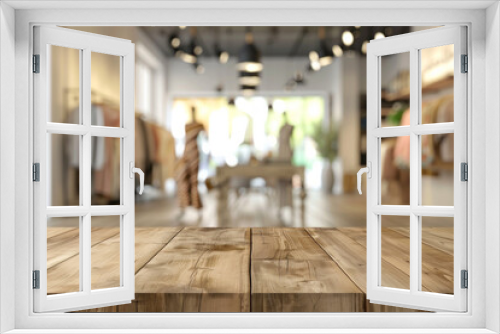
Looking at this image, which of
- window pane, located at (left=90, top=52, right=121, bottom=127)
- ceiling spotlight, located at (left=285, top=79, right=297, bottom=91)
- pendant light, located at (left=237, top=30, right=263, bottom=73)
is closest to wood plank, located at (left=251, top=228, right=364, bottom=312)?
window pane, located at (left=90, top=52, right=121, bottom=127)

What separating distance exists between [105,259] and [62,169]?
2990mm

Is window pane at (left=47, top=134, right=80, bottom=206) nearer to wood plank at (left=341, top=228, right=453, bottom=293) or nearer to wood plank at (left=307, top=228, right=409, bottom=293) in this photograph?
wood plank at (left=307, top=228, right=409, bottom=293)

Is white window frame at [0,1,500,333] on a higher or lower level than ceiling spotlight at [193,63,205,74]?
lower

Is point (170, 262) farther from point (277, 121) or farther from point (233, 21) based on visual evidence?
point (277, 121)

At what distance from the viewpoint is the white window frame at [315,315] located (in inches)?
73.4

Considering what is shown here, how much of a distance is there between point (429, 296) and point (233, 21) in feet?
4.82

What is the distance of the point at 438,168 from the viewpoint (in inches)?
198

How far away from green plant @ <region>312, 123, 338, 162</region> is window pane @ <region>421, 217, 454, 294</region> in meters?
6.53

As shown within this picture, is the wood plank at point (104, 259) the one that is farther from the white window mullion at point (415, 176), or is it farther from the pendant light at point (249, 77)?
the pendant light at point (249, 77)

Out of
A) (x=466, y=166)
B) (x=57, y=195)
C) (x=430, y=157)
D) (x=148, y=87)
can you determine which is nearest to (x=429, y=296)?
(x=466, y=166)

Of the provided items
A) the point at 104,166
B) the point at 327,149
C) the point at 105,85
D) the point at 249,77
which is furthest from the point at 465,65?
the point at 327,149

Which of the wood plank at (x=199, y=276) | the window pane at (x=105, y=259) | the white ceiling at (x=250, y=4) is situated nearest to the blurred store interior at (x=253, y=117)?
the window pane at (x=105, y=259)

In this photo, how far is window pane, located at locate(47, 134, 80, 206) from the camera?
16.9ft

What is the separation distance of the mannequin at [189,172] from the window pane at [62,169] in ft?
4.00
